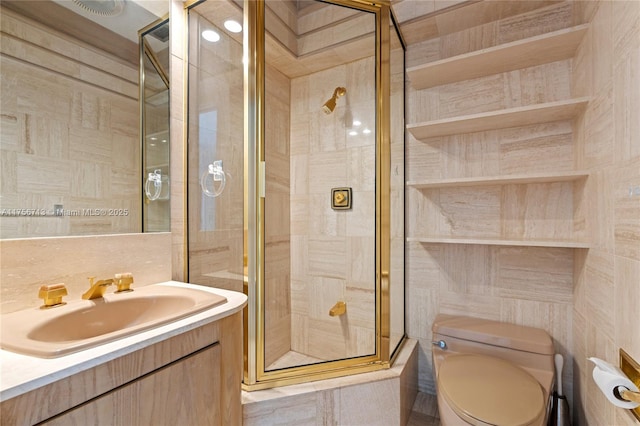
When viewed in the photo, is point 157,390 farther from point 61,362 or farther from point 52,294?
point 52,294

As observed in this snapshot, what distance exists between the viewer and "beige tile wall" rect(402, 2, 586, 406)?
1.52 m

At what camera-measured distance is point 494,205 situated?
1.65m

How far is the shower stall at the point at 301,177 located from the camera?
1.32 meters

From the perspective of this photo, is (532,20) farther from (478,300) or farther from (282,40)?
(478,300)

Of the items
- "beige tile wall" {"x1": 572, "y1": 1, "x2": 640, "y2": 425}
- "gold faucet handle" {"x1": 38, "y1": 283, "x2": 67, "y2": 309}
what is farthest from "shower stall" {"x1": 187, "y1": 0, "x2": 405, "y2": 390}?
"beige tile wall" {"x1": 572, "y1": 1, "x2": 640, "y2": 425}

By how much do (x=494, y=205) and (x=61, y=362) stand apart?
6.13ft

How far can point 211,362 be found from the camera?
2.91ft

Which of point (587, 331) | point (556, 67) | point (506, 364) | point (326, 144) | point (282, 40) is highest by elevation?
point (282, 40)

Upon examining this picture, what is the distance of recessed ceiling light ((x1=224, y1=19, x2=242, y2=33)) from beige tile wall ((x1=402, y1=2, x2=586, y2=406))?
1.08 m

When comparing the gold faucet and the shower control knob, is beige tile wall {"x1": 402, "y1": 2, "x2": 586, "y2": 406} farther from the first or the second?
the gold faucet

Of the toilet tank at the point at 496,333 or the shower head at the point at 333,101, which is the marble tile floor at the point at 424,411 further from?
the shower head at the point at 333,101

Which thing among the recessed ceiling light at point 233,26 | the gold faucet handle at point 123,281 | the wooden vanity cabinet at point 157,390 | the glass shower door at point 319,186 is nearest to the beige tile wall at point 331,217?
the glass shower door at point 319,186

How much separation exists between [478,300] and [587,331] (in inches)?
19.1

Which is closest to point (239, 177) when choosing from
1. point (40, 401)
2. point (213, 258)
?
point (213, 258)
